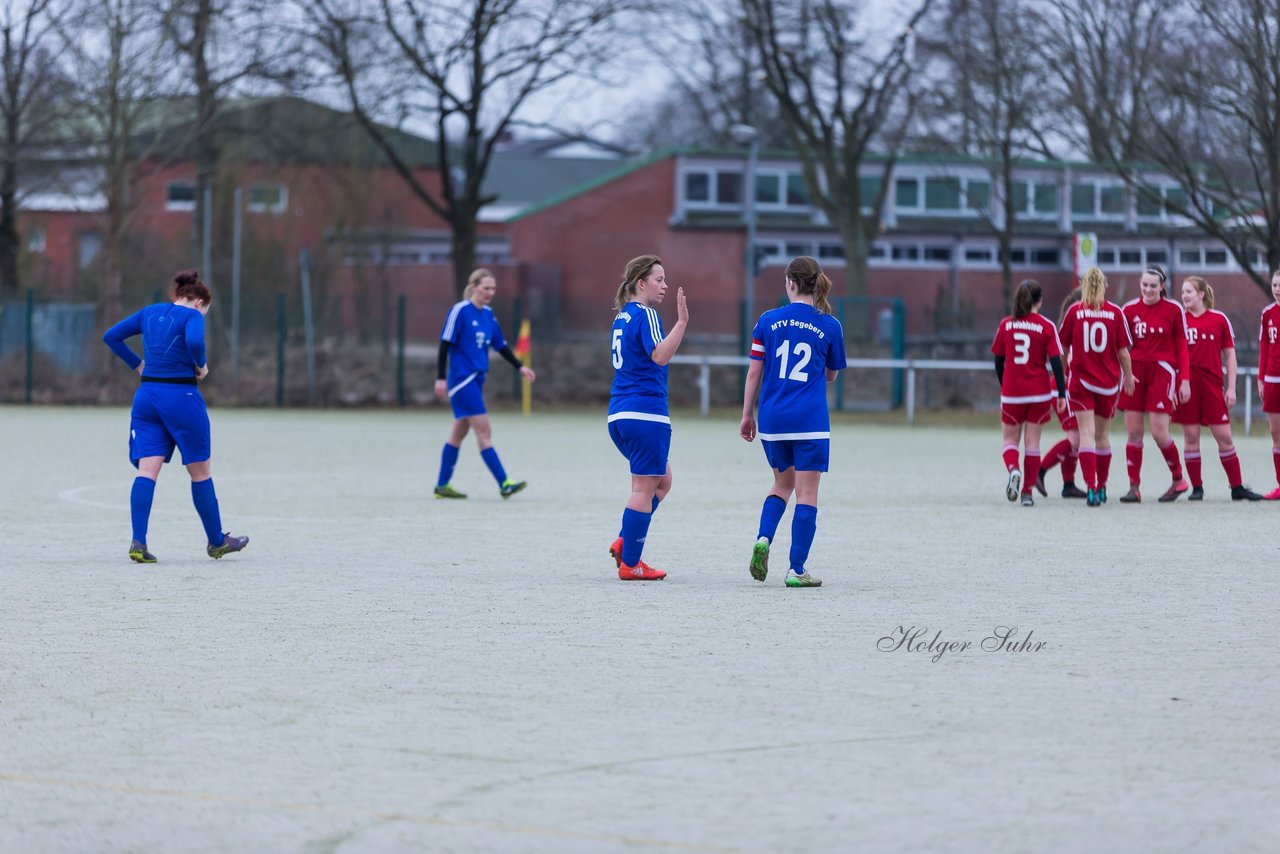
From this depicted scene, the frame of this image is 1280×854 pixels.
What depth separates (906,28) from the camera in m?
39.3

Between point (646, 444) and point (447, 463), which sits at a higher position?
point (646, 444)

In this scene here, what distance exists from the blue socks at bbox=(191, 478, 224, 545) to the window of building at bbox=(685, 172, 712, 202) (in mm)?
41193

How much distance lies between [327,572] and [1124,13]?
1059 inches

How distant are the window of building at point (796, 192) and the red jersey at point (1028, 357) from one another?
38427mm

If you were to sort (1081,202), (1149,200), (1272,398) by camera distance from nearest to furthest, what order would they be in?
(1272,398) → (1149,200) → (1081,202)

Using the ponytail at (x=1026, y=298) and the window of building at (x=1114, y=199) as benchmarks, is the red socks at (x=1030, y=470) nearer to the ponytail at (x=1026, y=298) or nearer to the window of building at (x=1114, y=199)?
the ponytail at (x=1026, y=298)

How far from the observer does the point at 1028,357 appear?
1483 cm

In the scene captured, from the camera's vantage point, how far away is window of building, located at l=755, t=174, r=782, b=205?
52719 millimetres

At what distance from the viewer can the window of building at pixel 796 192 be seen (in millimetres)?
52875

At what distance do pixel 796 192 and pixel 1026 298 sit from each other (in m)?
38.8

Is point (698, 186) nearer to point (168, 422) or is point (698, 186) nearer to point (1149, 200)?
point (1149, 200)

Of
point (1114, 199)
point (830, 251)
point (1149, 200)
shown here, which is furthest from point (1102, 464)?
point (830, 251)

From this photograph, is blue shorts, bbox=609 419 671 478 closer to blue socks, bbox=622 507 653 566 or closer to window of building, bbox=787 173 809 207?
blue socks, bbox=622 507 653 566

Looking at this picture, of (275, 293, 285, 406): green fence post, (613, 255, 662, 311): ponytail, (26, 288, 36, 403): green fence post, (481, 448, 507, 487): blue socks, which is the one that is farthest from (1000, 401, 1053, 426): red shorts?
(26, 288, 36, 403): green fence post
